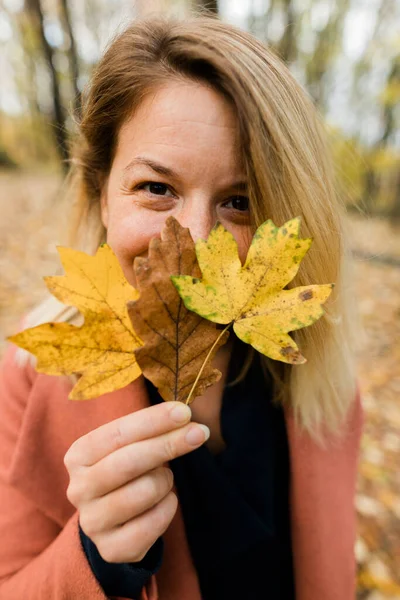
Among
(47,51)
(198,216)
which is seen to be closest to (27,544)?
(198,216)

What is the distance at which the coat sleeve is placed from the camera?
2.53 ft

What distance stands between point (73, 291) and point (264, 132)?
0.55 m

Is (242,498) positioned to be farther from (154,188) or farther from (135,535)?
(154,188)

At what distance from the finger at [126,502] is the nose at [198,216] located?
47cm

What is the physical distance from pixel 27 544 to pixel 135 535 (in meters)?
0.58

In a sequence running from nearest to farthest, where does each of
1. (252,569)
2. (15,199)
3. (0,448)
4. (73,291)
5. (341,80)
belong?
(73,291) → (0,448) → (252,569) → (15,199) → (341,80)

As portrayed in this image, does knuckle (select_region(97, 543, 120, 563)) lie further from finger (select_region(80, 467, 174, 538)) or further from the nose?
the nose

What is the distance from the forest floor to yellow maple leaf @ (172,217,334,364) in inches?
36.8

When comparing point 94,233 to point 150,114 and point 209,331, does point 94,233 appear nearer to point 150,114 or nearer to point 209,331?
point 150,114

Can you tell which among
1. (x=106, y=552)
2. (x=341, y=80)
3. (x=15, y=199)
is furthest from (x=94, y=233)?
(x=341, y=80)

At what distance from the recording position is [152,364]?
551mm

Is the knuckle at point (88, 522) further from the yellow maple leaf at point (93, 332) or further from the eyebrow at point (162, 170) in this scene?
the eyebrow at point (162, 170)

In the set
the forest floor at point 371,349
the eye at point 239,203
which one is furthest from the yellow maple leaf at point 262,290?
the forest floor at point 371,349

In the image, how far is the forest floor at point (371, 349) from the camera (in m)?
1.93
